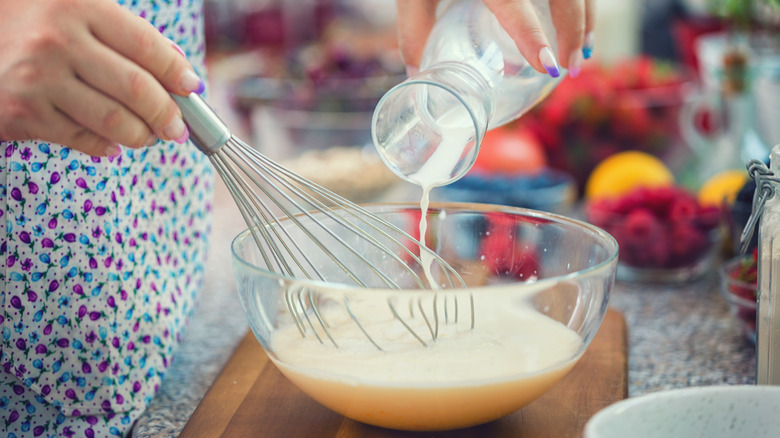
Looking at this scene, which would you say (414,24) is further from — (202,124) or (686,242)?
(686,242)

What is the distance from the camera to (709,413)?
0.43m

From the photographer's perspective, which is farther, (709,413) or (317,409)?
(317,409)

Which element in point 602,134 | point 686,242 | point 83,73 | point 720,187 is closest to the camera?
point 83,73

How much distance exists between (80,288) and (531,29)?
382 millimetres

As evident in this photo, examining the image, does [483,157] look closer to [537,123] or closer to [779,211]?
[537,123]

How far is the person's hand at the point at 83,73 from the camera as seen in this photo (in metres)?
0.42

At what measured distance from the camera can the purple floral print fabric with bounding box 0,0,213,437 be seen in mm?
554

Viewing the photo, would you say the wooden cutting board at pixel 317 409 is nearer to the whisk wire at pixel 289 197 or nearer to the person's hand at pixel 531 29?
the whisk wire at pixel 289 197

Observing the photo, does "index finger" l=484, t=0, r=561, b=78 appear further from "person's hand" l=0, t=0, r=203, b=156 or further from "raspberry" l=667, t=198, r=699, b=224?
"raspberry" l=667, t=198, r=699, b=224

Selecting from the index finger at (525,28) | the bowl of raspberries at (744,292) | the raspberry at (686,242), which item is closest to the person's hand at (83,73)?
the index finger at (525,28)

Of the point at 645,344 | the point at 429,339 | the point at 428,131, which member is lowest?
the point at 645,344

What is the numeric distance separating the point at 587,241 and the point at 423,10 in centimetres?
26

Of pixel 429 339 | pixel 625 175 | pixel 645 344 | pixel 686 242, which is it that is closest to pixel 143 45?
pixel 429 339

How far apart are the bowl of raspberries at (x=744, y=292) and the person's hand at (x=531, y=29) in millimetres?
230
